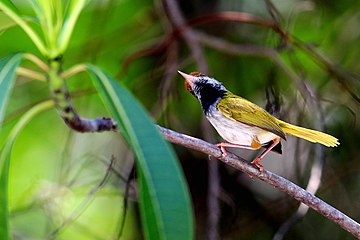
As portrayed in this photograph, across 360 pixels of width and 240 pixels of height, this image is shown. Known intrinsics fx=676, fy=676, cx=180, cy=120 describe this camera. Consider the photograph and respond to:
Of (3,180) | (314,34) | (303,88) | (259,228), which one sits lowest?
(259,228)

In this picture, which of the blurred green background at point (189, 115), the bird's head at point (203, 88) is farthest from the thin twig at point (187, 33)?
the bird's head at point (203, 88)

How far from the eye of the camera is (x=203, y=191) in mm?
2553

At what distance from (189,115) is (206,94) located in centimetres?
123

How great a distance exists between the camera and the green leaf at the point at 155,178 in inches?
35.4

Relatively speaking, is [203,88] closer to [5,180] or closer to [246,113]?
[246,113]

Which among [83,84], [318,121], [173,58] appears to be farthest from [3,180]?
[83,84]

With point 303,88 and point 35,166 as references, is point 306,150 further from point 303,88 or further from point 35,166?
point 35,166

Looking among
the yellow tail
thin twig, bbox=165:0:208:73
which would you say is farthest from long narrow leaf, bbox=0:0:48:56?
thin twig, bbox=165:0:208:73

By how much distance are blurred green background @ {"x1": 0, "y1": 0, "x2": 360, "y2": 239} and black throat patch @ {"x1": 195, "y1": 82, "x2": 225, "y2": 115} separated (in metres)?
0.67

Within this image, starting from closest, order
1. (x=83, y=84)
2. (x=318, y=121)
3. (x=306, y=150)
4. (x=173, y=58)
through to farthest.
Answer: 1. (x=318, y=121)
2. (x=173, y=58)
3. (x=306, y=150)
4. (x=83, y=84)

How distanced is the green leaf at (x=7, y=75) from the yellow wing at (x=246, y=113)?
45cm

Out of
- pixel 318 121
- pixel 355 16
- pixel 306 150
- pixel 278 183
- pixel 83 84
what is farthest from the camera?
pixel 83 84

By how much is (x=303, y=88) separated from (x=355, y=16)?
907 mm

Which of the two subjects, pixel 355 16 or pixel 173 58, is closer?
pixel 173 58
